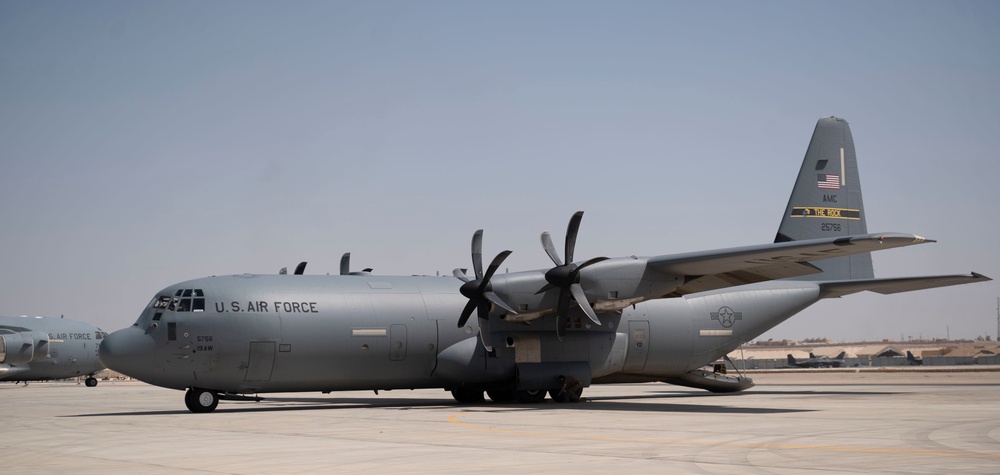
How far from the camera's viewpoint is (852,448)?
13.1 metres

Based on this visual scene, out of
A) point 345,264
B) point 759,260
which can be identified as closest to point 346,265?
point 345,264

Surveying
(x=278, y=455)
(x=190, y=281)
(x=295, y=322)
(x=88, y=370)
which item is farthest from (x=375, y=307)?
(x=88, y=370)

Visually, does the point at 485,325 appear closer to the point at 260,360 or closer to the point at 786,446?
the point at 260,360

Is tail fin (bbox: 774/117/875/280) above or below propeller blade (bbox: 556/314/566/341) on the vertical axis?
above

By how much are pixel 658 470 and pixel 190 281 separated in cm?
1694

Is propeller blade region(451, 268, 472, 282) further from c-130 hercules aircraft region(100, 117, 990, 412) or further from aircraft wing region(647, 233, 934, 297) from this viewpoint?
aircraft wing region(647, 233, 934, 297)

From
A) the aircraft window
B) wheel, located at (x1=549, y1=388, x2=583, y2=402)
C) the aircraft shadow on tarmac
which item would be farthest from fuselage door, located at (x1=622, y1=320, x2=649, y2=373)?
the aircraft window

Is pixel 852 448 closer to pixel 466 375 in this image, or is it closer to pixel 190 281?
pixel 466 375

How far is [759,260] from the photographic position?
2381 cm

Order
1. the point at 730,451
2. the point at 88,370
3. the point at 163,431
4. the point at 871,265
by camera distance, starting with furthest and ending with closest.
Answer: the point at 88,370 → the point at 871,265 → the point at 163,431 → the point at 730,451

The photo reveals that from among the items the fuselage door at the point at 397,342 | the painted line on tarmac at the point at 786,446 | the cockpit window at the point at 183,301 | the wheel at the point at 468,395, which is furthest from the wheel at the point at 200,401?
the painted line on tarmac at the point at 786,446

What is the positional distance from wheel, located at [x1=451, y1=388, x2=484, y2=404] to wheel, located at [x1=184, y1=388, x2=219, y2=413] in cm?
685

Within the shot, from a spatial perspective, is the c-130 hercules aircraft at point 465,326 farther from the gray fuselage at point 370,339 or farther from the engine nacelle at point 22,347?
the engine nacelle at point 22,347

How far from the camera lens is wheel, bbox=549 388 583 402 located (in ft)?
87.8
